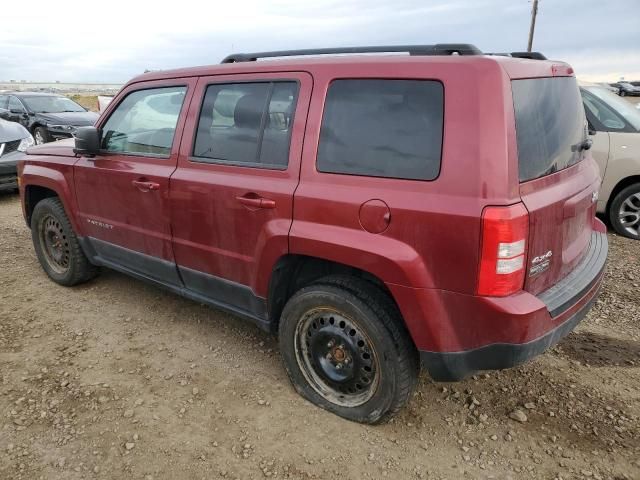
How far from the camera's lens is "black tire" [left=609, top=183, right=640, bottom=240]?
18.3 feet

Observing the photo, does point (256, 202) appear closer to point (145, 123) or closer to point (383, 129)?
point (383, 129)

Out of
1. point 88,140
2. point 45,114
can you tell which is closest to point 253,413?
point 88,140

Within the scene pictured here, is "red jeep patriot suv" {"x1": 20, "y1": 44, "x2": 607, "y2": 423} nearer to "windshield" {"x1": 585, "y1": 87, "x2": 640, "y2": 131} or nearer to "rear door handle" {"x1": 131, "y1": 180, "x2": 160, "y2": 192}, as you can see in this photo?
"rear door handle" {"x1": 131, "y1": 180, "x2": 160, "y2": 192}

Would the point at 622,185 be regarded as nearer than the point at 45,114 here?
Yes

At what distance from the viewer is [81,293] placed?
4.36m

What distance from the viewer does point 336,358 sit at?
8.96 ft

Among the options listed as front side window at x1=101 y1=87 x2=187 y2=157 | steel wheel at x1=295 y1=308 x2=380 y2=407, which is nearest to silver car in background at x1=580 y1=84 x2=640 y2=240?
steel wheel at x1=295 y1=308 x2=380 y2=407

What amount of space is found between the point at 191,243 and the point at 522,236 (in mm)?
2015

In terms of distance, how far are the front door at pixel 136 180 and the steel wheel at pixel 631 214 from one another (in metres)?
4.96

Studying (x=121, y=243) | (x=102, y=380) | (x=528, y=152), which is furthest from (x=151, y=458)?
(x=528, y=152)

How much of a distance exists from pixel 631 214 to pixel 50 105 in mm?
13198

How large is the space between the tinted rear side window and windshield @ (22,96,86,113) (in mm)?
→ 12503

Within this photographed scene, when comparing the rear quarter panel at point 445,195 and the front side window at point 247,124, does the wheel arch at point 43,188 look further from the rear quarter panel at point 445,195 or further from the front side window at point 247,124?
the rear quarter panel at point 445,195

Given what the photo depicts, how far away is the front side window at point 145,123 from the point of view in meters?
3.31
